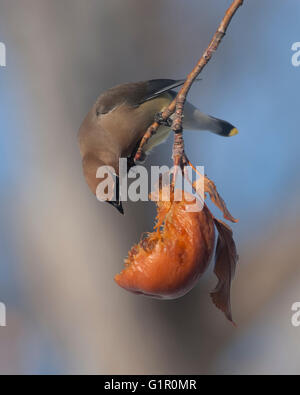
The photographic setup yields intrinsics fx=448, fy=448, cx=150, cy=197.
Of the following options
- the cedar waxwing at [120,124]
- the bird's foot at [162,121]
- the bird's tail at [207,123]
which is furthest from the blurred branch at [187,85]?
the bird's tail at [207,123]

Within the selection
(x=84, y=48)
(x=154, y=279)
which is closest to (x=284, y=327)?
(x=154, y=279)

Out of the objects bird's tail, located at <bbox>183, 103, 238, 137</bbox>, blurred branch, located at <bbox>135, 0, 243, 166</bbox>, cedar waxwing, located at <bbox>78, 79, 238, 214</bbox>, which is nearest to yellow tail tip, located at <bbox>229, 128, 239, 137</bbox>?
bird's tail, located at <bbox>183, 103, 238, 137</bbox>

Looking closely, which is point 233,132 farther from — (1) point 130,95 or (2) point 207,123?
(1) point 130,95

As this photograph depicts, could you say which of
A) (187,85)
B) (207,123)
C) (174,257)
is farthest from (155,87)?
(174,257)

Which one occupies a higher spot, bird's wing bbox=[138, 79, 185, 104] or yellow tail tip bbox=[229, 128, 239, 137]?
bird's wing bbox=[138, 79, 185, 104]

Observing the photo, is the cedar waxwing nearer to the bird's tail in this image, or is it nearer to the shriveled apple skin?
the bird's tail

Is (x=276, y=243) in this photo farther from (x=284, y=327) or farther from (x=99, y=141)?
(x=99, y=141)
